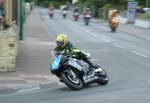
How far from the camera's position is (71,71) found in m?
13.6

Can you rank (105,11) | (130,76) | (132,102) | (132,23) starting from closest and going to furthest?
1. (132,102)
2. (130,76)
3. (132,23)
4. (105,11)

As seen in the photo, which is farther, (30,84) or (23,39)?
(23,39)

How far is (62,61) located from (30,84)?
151cm

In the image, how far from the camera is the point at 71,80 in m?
13.6

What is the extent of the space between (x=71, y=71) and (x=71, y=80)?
0.21 m

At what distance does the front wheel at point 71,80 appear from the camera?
1354cm

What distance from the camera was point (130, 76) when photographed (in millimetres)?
16172

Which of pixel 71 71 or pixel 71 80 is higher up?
pixel 71 71

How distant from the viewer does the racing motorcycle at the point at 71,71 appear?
13562 millimetres

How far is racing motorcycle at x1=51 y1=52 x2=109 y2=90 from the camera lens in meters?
13.6

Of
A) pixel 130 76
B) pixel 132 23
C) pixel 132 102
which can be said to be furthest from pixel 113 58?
pixel 132 23

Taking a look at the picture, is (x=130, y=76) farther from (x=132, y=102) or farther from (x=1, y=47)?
(x=132, y=102)

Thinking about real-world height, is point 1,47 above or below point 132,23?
above

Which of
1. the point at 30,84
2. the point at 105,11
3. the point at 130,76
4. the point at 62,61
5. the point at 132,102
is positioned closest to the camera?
the point at 132,102
